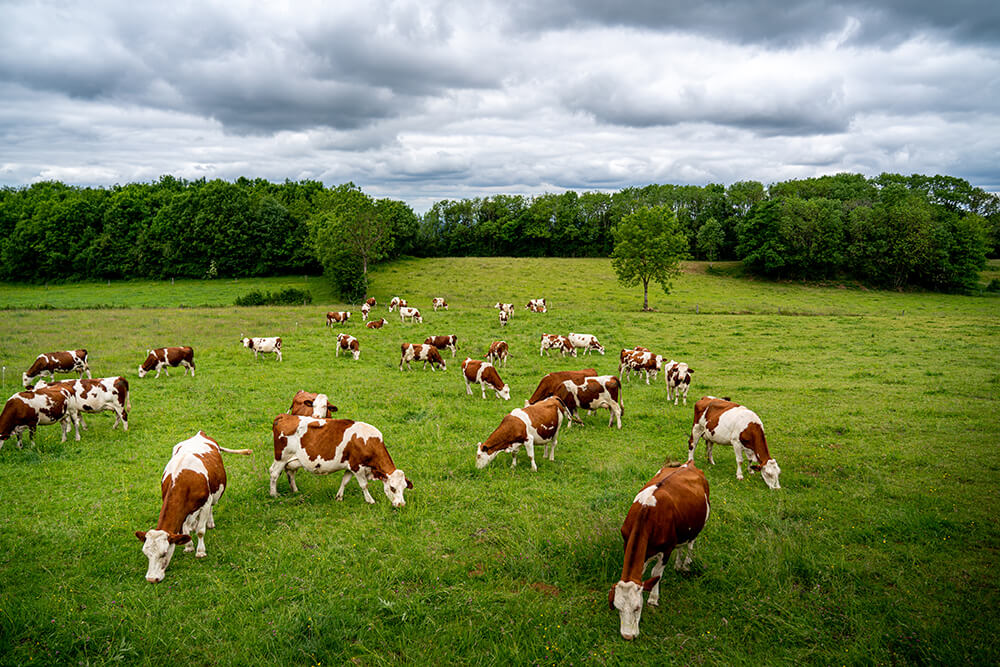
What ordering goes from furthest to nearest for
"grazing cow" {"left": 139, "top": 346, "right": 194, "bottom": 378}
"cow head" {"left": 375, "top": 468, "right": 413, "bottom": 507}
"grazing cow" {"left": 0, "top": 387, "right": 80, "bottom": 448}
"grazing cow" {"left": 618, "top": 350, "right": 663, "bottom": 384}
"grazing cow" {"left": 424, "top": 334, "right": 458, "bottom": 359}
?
1. "grazing cow" {"left": 424, "top": 334, "right": 458, "bottom": 359}
2. "grazing cow" {"left": 618, "top": 350, "right": 663, "bottom": 384}
3. "grazing cow" {"left": 139, "top": 346, "right": 194, "bottom": 378}
4. "grazing cow" {"left": 0, "top": 387, "right": 80, "bottom": 448}
5. "cow head" {"left": 375, "top": 468, "right": 413, "bottom": 507}

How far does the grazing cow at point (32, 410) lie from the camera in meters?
11.8

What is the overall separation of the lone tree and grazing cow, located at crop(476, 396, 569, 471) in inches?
1427

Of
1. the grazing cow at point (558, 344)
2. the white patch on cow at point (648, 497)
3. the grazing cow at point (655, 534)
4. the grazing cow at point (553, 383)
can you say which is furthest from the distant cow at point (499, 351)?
the white patch on cow at point (648, 497)

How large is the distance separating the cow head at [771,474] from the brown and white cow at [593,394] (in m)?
4.60

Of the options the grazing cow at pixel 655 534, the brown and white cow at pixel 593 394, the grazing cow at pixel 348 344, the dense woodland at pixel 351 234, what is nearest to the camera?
the grazing cow at pixel 655 534

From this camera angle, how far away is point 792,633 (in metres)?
6.29

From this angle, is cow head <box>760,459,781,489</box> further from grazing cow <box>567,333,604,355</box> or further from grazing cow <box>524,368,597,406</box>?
grazing cow <box>567,333,604,355</box>

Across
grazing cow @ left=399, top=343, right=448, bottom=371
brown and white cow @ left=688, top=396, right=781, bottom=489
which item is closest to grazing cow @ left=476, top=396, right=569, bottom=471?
brown and white cow @ left=688, top=396, right=781, bottom=489

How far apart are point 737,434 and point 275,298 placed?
45.8 m

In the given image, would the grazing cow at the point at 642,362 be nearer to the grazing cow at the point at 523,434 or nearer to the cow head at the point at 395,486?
the grazing cow at the point at 523,434

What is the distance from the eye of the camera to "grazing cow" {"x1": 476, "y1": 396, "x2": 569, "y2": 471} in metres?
11.4

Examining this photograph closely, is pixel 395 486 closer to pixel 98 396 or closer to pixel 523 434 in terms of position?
pixel 523 434

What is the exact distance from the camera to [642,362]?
20734 millimetres

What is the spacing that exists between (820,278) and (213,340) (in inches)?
2568
